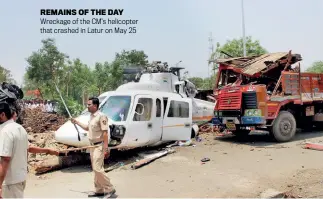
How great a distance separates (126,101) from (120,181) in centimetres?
241

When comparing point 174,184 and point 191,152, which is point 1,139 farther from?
point 191,152

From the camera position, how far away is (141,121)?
899 cm

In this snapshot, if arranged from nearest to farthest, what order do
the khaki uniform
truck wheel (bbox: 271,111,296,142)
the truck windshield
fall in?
the khaki uniform, the truck windshield, truck wheel (bbox: 271,111,296,142)

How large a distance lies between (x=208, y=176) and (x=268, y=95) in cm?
497

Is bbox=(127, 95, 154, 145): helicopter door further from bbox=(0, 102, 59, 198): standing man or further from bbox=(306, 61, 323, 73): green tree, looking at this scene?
bbox=(306, 61, 323, 73): green tree

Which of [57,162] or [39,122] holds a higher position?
[39,122]

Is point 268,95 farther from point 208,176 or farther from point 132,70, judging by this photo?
point 208,176

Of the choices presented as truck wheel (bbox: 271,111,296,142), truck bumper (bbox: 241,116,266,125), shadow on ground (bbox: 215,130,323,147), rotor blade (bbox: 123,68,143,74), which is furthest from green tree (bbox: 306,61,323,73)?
rotor blade (bbox: 123,68,143,74)

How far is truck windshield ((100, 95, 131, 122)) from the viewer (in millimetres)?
8672

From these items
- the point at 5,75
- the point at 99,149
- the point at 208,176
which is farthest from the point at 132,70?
the point at 5,75

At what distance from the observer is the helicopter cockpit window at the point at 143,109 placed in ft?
29.4

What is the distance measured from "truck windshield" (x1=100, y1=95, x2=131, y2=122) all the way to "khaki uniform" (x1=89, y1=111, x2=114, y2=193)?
84.2 inches

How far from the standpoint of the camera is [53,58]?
27.7 meters

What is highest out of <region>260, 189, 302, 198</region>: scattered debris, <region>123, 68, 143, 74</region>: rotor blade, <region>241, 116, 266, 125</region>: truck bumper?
<region>123, 68, 143, 74</region>: rotor blade
